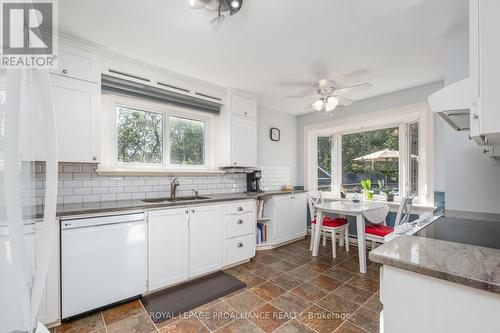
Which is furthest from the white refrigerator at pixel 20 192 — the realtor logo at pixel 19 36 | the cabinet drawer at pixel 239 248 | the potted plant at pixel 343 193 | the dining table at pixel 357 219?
the potted plant at pixel 343 193

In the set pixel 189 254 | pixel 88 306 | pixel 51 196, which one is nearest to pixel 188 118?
pixel 189 254

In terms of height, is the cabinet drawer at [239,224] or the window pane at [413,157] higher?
the window pane at [413,157]

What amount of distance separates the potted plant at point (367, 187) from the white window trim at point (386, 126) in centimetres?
44

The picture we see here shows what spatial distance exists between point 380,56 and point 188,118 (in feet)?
7.90

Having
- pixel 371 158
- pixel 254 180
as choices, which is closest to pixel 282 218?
pixel 254 180

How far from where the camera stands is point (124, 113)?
2682 millimetres

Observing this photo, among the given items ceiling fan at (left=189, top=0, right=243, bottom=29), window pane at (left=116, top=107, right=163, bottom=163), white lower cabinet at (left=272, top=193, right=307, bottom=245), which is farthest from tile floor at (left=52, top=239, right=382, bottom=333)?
ceiling fan at (left=189, top=0, right=243, bottom=29)

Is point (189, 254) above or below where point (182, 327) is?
above

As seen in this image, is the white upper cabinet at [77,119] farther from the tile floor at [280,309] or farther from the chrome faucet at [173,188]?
the tile floor at [280,309]

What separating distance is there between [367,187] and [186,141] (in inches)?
118

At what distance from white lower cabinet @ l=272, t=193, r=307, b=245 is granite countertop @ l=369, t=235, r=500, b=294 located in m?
2.55

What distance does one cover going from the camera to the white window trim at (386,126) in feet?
10.0

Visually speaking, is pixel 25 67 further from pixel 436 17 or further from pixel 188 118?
pixel 188 118

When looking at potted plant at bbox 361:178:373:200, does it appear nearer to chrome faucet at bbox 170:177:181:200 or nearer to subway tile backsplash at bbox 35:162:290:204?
subway tile backsplash at bbox 35:162:290:204
